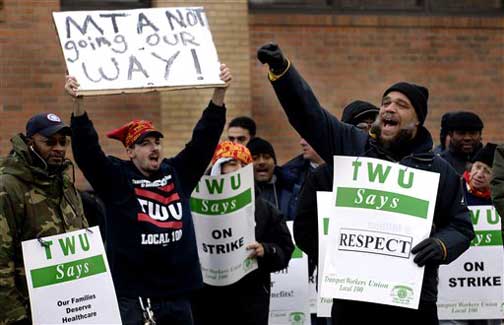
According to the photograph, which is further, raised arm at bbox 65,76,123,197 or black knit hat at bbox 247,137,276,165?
black knit hat at bbox 247,137,276,165

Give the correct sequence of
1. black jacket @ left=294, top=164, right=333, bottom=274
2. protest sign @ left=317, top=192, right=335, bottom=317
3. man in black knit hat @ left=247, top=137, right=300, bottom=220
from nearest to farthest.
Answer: protest sign @ left=317, top=192, right=335, bottom=317
black jacket @ left=294, top=164, right=333, bottom=274
man in black knit hat @ left=247, top=137, right=300, bottom=220

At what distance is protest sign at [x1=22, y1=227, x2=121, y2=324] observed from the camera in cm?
771

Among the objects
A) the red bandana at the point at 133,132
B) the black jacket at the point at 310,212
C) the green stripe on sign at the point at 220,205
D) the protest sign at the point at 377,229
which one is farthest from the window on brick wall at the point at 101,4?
the protest sign at the point at 377,229

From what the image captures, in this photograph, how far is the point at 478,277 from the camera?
395 inches

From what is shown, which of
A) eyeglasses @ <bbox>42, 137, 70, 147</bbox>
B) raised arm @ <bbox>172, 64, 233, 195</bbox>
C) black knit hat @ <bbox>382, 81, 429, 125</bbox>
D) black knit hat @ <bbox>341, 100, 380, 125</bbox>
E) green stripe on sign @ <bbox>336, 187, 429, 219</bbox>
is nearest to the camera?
green stripe on sign @ <bbox>336, 187, 429, 219</bbox>

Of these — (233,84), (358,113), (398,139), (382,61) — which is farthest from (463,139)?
(398,139)

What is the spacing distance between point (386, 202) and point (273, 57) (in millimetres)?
882

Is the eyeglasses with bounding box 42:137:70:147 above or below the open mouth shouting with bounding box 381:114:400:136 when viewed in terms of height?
below

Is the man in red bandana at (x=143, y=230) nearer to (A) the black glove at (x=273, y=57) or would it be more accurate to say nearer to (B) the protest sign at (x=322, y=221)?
(B) the protest sign at (x=322, y=221)

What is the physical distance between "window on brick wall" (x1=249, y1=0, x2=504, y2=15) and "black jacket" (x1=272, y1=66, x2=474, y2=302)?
785 cm

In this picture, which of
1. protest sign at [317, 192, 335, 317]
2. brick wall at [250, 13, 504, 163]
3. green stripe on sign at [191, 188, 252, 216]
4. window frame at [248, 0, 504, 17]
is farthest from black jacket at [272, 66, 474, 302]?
window frame at [248, 0, 504, 17]

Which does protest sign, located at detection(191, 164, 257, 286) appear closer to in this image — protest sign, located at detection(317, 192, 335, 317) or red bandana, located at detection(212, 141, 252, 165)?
red bandana, located at detection(212, 141, 252, 165)

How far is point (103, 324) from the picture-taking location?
313 inches

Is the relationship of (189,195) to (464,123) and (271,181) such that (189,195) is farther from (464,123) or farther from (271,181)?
(464,123)
